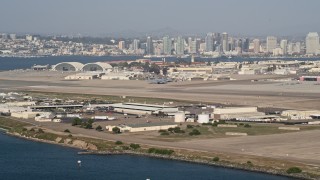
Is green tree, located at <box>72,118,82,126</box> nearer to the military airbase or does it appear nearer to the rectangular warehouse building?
the military airbase

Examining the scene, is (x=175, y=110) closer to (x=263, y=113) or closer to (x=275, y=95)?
(x=263, y=113)

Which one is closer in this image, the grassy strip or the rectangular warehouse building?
the grassy strip

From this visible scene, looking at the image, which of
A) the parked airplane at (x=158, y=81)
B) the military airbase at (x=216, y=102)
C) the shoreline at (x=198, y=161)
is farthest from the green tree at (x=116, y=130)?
the parked airplane at (x=158, y=81)

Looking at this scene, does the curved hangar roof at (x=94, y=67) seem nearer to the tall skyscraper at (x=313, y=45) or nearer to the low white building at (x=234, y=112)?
the low white building at (x=234, y=112)

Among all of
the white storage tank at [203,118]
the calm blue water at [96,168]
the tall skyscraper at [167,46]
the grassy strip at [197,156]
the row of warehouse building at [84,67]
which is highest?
the tall skyscraper at [167,46]

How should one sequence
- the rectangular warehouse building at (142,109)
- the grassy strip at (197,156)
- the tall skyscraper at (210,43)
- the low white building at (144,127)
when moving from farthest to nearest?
the tall skyscraper at (210,43) → the rectangular warehouse building at (142,109) → the low white building at (144,127) → the grassy strip at (197,156)

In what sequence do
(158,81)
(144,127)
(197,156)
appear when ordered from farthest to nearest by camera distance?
(158,81), (144,127), (197,156)

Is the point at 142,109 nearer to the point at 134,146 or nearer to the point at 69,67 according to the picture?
the point at 134,146

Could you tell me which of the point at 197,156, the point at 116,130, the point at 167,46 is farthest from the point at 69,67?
the point at 167,46

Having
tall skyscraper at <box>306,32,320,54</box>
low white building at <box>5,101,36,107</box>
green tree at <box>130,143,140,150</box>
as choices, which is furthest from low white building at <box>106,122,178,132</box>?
tall skyscraper at <box>306,32,320,54</box>
